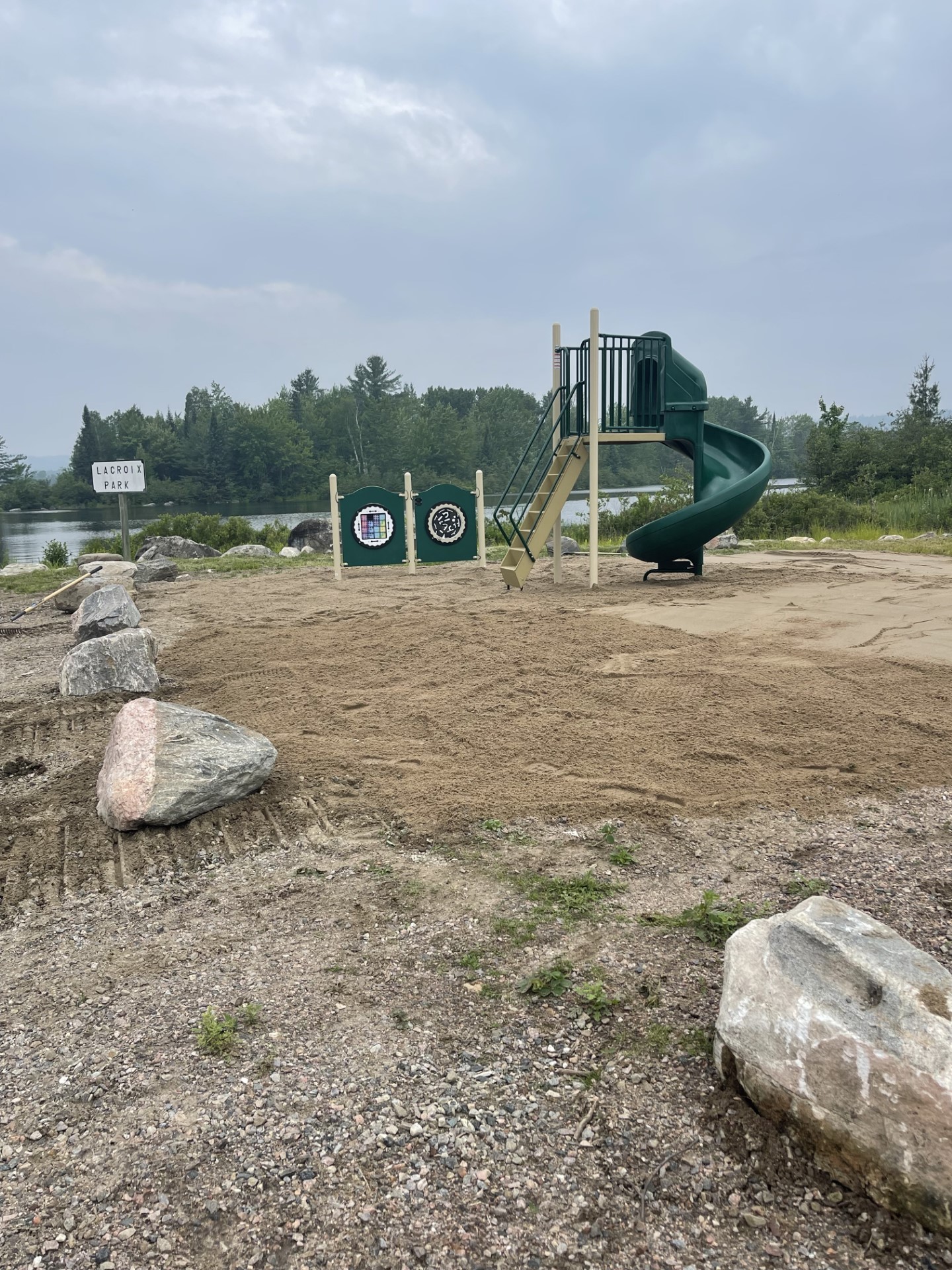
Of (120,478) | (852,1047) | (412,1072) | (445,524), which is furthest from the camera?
(120,478)

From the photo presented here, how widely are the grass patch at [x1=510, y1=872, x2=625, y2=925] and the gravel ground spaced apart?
0.9 inches

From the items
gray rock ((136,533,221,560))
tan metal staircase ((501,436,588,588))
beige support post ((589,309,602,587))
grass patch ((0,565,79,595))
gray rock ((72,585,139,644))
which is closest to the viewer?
gray rock ((72,585,139,644))

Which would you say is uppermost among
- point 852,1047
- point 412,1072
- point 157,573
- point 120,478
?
point 120,478

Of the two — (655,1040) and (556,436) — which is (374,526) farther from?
(655,1040)

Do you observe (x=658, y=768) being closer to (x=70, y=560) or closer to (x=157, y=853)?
(x=157, y=853)

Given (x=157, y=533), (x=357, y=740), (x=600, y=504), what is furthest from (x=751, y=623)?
(x=600, y=504)

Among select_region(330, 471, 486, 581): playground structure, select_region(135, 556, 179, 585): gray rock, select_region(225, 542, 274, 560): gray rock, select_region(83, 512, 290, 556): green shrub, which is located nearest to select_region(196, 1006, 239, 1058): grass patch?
select_region(330, 471, 486, 581): playground structure

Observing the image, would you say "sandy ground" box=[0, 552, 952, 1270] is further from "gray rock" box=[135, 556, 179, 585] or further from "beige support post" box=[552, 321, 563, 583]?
"gray rock" box=[135, 556, 179, 585]

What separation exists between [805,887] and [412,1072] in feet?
5.32

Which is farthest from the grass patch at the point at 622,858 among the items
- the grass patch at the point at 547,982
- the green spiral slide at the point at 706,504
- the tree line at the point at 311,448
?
the tree line at the point at 311,448

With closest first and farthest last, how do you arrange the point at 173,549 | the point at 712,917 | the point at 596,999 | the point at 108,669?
1. the point at 596,999
2. the point at 712,917
3. the point at 108,669
4. the point at 173,549

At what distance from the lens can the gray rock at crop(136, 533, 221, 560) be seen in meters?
17.4

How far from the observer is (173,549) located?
1773 centimetres

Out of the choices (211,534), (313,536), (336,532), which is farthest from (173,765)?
(211,534)
